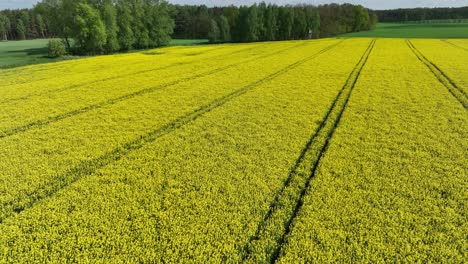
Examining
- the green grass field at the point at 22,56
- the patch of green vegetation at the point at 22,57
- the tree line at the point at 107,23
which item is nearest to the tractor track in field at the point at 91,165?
the green grass field at the point at 22,56

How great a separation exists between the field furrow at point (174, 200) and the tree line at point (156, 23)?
207ft

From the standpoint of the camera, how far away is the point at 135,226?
6.03 m

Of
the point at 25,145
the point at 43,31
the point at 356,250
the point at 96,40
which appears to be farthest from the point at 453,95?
the point at 43,31

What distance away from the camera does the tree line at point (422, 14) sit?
14829 cm

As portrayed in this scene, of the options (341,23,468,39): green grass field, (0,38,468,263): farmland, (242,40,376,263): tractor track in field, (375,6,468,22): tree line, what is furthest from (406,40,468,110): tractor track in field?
(375,6,468,22): tree line

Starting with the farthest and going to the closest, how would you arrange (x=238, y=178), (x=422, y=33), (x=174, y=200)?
(x=422, y=33)
(x=238, y=178)
(x=174, y=200)

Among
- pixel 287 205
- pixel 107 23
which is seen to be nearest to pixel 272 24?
pixel 107 23

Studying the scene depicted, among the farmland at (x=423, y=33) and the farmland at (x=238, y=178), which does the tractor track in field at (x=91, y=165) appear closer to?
the farmland at (x=238, y=178)

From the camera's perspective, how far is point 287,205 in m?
6.62

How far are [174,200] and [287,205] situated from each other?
2620 millimetres

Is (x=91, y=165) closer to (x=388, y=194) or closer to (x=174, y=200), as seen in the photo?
(x=174, y=200)

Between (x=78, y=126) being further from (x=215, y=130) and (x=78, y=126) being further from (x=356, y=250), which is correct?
(x=356, y=250)

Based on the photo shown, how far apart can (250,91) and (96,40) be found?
2250 inches

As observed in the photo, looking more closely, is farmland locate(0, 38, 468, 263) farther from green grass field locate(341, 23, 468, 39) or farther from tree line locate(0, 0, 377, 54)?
green grass field locate(341, 23, 468, 39)
